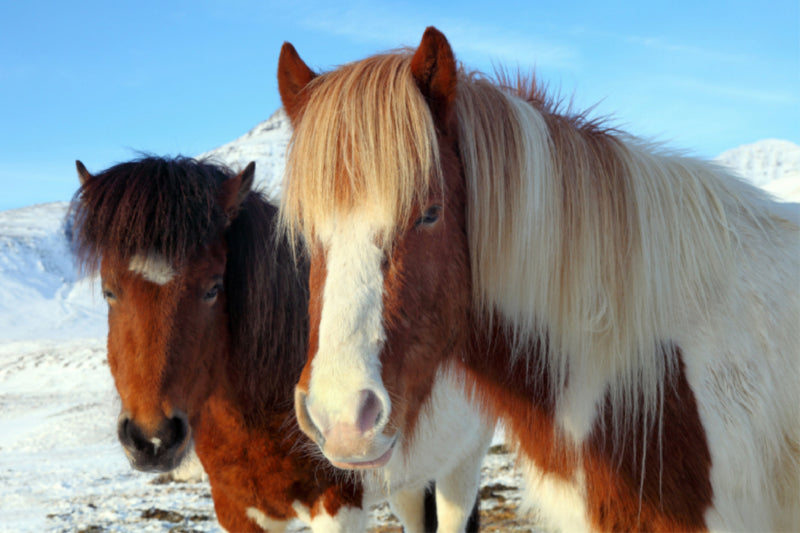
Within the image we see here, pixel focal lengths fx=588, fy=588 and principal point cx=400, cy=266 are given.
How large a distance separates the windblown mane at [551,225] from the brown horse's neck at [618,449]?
57 mm

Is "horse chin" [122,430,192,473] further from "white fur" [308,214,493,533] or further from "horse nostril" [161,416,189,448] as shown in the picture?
"white fur" [308,214,493,533]

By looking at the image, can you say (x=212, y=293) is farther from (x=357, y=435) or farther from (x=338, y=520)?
Result: (x=357, y=435)

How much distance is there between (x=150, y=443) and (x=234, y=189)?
1.35 metres

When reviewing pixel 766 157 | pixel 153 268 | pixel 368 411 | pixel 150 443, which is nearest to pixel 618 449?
pixel 368 411

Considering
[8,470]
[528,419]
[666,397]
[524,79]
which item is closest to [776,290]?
[666,397]

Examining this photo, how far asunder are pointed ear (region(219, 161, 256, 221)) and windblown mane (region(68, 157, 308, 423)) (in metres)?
0.04

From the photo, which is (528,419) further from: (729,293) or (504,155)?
(504,155)

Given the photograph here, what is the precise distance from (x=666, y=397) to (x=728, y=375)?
0.63 ft

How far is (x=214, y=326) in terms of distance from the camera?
3.07 m

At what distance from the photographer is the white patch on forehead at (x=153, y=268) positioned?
9.22 feet

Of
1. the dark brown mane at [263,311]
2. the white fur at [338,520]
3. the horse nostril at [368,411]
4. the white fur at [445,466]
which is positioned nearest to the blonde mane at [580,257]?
the horse nostril at [368,411]

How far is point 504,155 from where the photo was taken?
6.03ft

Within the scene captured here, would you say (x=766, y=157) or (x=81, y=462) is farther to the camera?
(x=766, y=157)

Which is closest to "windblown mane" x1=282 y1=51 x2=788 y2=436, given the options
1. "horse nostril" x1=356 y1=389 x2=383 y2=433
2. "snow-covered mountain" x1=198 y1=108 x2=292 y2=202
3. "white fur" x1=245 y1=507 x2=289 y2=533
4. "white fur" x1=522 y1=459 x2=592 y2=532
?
"white fur" x1=522 y1=459 x2=592 y2=532
